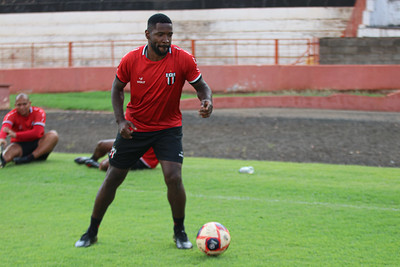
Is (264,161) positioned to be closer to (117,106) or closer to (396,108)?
(117,106)

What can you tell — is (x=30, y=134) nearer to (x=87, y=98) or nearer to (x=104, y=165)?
(x=104, y=165)

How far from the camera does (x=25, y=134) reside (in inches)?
364

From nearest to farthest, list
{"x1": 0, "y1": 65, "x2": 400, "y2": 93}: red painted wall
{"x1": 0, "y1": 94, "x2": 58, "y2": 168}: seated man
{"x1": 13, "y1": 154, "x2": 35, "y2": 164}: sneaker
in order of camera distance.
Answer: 1. {"x1": 0, "y1": 94, "x2": 58, "y2": 168}: seated man
2. {"x1": 13, "y1": 154, "x2": 35, "y2": 164}: sneaker
3. {"x1": 0, "y1": 65, "x2": 400, "y2": 93}: red painted wall

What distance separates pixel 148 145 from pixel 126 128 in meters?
0.31

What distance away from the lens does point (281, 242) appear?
4.86 m

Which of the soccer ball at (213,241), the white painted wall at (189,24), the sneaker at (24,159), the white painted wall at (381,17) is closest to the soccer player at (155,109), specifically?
the soccer ball at (213,241)

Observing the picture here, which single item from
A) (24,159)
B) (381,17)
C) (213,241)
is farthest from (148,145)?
(381,17)

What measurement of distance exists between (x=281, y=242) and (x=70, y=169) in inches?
201

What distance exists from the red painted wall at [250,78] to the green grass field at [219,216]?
33.1 feet

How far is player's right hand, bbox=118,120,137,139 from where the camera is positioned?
14.7ft

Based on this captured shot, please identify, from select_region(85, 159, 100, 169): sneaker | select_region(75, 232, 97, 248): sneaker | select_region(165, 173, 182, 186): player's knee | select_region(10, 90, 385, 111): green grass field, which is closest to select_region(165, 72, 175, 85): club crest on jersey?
select_region(165, 173, 182, 186): player's knee

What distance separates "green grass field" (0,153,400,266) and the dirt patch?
5.68 ft

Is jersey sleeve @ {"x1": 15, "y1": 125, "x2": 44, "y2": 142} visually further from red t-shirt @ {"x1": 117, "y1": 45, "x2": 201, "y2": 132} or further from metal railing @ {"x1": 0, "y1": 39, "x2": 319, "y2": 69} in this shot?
metal railing @ {"x1": 0, "y1": 39, "x2": 319, "y2": 69}

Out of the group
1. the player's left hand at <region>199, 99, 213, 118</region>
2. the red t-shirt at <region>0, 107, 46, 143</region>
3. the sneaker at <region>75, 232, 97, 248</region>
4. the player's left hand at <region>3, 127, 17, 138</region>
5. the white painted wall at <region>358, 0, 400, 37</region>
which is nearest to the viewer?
the player's left hand at <region>199, 99, 213, 118</region>
